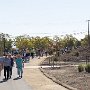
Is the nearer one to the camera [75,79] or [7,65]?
[75,79]

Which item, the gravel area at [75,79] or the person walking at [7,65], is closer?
the gravel area at [75,79]

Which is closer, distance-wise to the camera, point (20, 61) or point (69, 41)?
point (20, 61)

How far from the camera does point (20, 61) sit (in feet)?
86.6

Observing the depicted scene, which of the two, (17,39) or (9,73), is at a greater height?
(17,39)

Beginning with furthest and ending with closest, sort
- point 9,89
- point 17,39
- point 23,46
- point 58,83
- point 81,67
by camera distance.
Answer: point 17,39, point 23,46, point 81,67, point 58,83, point 9,89

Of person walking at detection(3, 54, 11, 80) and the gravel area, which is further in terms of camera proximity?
person walking at detection(3, 54, 11, 80)

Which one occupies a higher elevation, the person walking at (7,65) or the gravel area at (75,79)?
the person walking at (7,65)

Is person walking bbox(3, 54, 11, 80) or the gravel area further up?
person walking bbox(3, 54, 11, 80)

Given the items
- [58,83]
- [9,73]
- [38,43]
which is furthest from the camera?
[38,43]

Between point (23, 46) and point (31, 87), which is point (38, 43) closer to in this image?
point (23, 46)

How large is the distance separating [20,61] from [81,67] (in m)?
4.82

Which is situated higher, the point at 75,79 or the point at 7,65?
the point at 7,65

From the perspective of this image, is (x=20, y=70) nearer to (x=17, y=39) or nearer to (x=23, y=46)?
(x=23, y=46)

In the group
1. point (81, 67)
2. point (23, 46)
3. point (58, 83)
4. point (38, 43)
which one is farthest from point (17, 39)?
point (58, 83)
